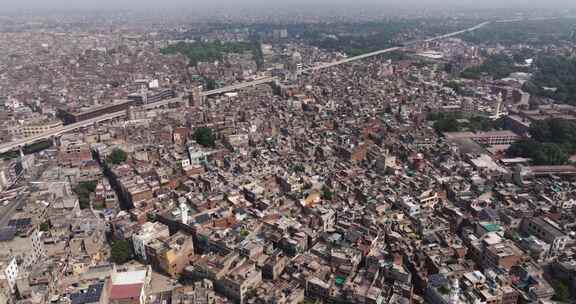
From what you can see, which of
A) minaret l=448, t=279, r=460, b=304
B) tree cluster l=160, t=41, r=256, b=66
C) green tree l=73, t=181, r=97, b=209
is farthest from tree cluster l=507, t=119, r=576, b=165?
tree cluster l=160, t=41, r=256, b=66

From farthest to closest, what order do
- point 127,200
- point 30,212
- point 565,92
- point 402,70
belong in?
point 402,70, point 565,92, point 127,200, point 30,212

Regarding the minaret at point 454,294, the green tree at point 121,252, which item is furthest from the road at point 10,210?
the minaret at point 454,294

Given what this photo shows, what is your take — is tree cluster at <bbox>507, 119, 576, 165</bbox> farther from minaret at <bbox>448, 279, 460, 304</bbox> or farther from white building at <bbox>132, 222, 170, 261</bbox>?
white building at <bbox>132, 222, 170, 261</bbox>

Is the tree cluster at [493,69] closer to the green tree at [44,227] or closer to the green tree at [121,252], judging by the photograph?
the green tree at [121,252]

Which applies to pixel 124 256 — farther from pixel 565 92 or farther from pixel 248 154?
pixel 565 92

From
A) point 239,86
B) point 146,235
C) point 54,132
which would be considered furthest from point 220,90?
point 146,235

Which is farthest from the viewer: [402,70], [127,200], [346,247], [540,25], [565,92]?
[540,25]

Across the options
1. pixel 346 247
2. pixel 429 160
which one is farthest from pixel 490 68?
pixel 346 247

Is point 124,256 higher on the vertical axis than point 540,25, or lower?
lower
